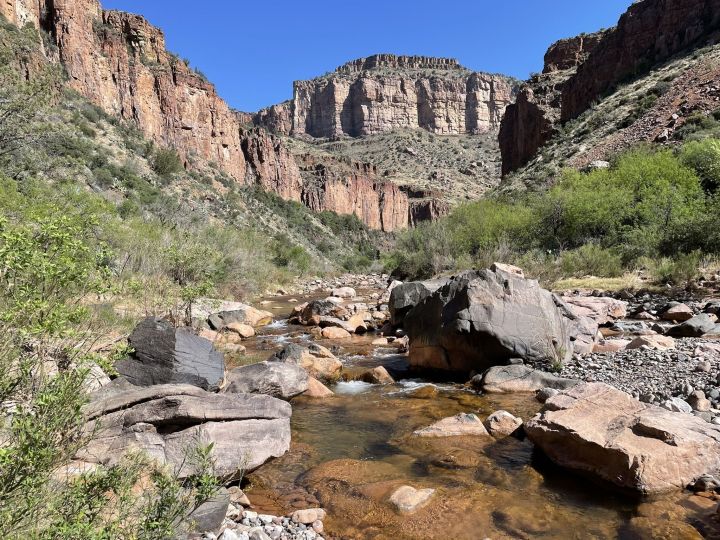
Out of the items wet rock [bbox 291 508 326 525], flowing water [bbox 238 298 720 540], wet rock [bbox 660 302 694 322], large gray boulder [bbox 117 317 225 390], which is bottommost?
flowing water [bbox 238 298 720 540]

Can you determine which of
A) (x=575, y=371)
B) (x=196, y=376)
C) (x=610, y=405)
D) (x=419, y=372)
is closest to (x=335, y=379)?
A: (x=419, y=372)

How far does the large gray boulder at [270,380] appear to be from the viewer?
809cm

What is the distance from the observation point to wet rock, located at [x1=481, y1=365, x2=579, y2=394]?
841cm

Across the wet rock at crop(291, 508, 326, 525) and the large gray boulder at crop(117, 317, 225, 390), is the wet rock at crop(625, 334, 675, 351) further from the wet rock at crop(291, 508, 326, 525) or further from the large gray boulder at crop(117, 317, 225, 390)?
the large gray boulder at crop(117, 317, 225, 390)

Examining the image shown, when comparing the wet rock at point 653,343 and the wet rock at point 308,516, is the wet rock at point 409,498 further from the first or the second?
the wet rock at point 653,343

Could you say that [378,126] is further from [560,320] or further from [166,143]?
[560,320]

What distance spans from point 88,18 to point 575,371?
53.5 meters

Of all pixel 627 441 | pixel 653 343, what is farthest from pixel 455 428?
pixel 653 343

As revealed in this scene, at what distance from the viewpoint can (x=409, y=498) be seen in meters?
4.97

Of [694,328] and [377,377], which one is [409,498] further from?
[694,328]

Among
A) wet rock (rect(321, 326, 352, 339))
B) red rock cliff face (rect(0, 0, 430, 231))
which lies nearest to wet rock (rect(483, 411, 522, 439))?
wet rock (rect(321, 326, 352, 339))

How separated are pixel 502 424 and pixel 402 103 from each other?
158249 millimetres

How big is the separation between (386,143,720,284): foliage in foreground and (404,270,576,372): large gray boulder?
10.6m

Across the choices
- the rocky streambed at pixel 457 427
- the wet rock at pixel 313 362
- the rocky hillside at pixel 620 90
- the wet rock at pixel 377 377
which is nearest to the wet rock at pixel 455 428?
the rocky streambed at pixel 457 427
